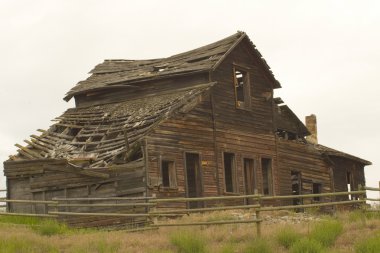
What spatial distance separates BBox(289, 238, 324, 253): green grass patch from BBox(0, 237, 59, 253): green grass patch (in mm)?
5770

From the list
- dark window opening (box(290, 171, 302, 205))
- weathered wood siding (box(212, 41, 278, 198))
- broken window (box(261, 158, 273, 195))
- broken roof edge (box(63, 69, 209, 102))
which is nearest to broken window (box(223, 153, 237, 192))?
weathered wood siding (box(212, 41, 278, 198))

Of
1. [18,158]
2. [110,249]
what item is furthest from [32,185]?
[110,249]

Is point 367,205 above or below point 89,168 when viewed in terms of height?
below

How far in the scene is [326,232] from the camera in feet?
66.0

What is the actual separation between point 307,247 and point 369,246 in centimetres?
146

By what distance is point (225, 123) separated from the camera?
31.2 m

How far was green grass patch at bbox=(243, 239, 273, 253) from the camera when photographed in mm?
19156

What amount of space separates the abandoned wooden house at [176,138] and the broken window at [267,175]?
0.05 m

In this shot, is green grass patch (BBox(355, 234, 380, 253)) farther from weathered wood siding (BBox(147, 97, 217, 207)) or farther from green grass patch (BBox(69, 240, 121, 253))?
weathered wood siding (BBox(147, 97, 217, 207))

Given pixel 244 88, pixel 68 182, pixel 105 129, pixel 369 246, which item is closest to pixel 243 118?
pixel 244 88

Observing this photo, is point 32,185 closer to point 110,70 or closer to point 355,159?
point 110,70

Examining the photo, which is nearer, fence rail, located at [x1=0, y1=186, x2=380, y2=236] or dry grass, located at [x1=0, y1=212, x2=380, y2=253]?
dry grass, located at [x1=0, y1=212, x2=380, y2=253]

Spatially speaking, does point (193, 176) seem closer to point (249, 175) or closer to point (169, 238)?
point (249, 175)

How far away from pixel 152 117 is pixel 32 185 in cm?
494
